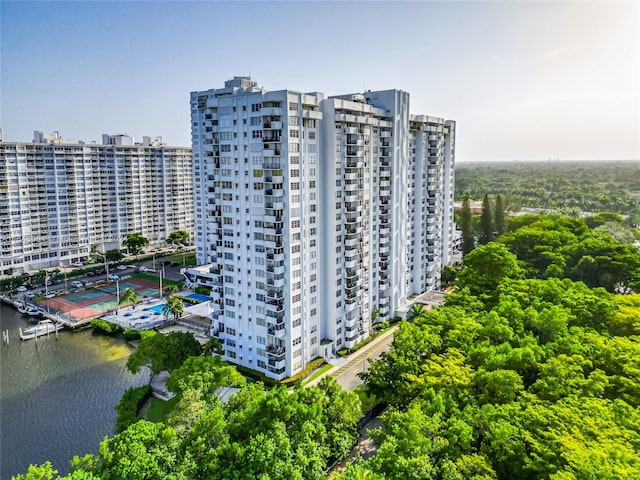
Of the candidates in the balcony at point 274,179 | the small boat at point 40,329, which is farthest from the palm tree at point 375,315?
the small boat at point 40,329

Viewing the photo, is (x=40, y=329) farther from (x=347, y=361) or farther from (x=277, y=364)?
(x=347, y=361)

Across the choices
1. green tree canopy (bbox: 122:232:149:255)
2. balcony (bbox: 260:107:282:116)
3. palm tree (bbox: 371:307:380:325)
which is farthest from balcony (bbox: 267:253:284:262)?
green tree canopy (bbox: 122:232:149:255)

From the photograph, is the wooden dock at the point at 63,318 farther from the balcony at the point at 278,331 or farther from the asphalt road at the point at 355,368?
the asphalt road at the point at 355,368

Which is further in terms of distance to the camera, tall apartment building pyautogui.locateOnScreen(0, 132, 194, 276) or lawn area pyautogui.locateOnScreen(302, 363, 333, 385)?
tall apartment building pyautogui.locateOnScreen(0, 132, 194, 276)

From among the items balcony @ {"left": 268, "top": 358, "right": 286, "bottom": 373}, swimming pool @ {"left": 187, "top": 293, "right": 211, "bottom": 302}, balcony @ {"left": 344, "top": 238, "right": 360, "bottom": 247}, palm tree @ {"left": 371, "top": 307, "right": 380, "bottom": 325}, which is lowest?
swimming pool @ {"left": 187, "top": 293, "right": 211, "bottom": 302}

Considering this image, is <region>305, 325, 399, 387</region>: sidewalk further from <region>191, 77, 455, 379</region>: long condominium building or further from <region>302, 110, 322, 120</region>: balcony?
<region>302, 110, 322, 120</region>: balcony

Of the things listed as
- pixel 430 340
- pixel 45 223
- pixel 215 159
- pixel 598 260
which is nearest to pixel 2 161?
pixel 45 223

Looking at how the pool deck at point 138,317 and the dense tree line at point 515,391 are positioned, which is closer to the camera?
the dense tree line at point 515,391
